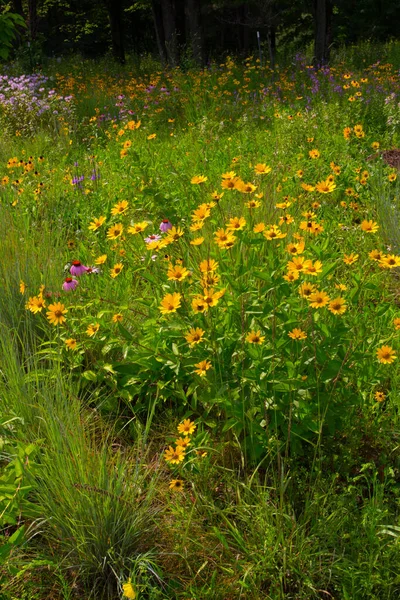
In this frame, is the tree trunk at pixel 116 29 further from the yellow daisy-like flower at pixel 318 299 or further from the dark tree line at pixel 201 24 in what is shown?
the yellow daisy-like flower at pixel 318 299

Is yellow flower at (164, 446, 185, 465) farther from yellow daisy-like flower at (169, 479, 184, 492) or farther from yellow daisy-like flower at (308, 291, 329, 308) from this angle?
yellow daisy-like flower at (308, 291, 329, 308)

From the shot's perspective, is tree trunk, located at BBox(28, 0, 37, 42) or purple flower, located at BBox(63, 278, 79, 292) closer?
purple flower, located at BBox(63, 278, 79, 292)

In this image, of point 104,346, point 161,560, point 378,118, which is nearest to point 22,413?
point 104,346

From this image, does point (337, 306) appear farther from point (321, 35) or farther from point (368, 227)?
point (321, 35)

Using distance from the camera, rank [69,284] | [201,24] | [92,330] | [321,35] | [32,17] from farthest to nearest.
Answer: [32,17] < [201,24] < [321,35] < [69,284] < [92,330]

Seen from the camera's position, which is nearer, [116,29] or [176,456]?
[176,456]

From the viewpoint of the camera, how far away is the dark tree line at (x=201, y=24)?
13.9 m

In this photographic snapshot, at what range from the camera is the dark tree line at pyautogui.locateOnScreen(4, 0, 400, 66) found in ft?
45.5

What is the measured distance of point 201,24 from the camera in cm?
1545

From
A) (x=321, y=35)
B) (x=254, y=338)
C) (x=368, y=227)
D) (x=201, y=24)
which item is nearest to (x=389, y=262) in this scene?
(x=368, y=227)

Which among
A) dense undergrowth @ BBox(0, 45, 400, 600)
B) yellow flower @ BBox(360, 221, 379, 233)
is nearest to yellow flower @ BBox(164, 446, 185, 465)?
dense undergrowth @ BBox(0, 45, 400, 600)

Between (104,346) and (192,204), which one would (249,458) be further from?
(192,204)

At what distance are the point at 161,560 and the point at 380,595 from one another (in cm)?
66

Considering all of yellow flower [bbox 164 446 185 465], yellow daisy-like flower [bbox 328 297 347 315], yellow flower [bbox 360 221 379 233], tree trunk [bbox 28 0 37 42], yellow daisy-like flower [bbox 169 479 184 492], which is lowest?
yellow daisy-like flower [bbox 169 479 184 492]
